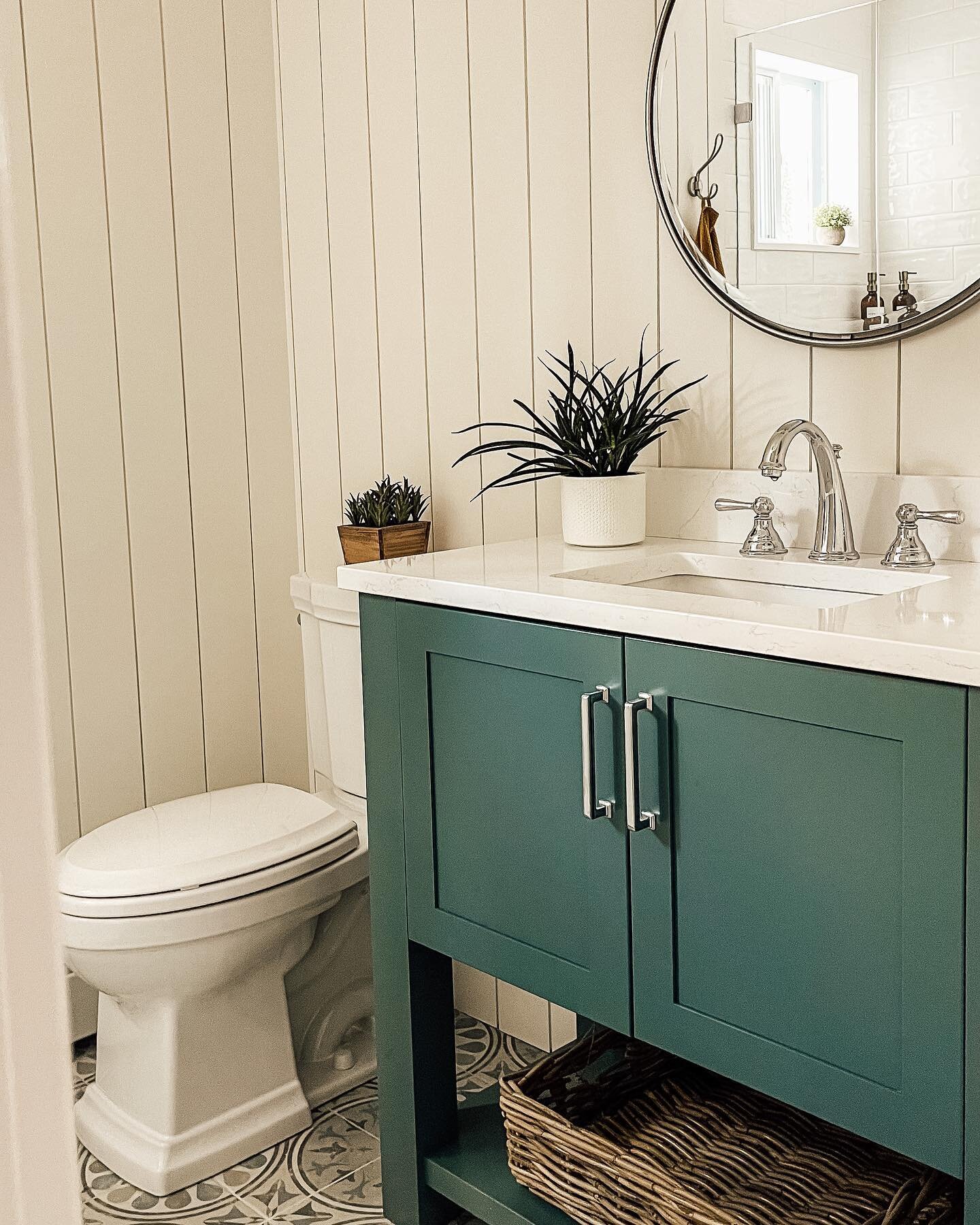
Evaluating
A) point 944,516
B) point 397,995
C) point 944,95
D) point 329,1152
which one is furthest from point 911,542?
point 329,1152

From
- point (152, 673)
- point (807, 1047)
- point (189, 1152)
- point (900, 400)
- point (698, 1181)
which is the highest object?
point (900, 400)

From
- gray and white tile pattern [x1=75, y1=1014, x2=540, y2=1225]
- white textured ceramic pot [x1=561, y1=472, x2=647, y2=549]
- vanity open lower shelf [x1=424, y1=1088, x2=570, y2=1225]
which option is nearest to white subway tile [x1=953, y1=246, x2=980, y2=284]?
white textured ceramic pot [x1=561, y1=472, x2=647, y2=549]

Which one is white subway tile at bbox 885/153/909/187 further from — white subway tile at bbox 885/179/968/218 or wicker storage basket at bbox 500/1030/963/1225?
wicker storage basket at bbox 500/1030/963/1225

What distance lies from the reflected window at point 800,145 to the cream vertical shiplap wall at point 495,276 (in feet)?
0.33

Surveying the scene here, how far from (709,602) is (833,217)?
1.85 ft

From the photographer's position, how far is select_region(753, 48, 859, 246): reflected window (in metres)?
1.51

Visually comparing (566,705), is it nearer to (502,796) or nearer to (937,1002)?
(502,796)

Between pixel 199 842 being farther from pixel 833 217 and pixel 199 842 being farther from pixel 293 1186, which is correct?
pixel 833 217

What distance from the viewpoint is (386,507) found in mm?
2133

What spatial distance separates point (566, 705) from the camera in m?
1.37

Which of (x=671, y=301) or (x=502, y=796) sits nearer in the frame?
(x=502, y=796)

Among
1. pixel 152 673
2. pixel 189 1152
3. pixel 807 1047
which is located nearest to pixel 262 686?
pixel 152 673

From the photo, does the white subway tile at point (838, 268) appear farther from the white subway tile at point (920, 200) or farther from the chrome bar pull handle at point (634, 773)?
the chrome bar pull handle at point (634, 773)

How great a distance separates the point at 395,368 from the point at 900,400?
0.98m
